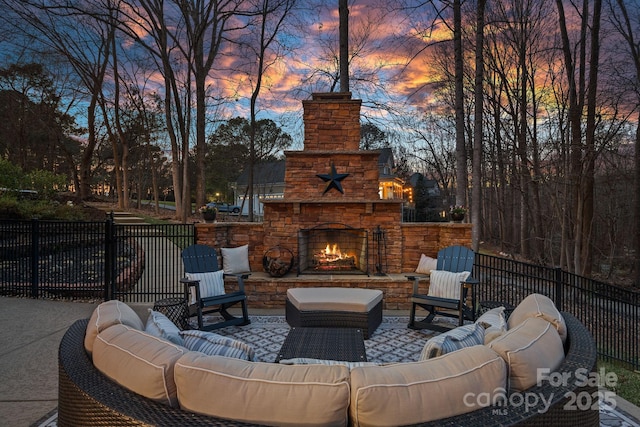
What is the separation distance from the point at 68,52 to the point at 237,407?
1865 centimetres

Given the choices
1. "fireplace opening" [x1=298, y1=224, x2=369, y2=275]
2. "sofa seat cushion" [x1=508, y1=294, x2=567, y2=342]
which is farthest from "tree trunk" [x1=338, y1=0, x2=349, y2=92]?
"sofa seat cushion" [x1=508, y1=294, x2=567, y2=342]

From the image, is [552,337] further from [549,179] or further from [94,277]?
[549,179]

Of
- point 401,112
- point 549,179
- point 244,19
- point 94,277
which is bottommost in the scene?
point 94,277

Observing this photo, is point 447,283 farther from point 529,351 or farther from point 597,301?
point 529,351

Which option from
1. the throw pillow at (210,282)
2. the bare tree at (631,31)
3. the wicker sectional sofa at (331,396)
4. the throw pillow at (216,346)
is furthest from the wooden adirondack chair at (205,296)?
the bare tree at (631,31)

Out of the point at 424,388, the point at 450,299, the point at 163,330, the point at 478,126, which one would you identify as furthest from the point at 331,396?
the point at 478,126

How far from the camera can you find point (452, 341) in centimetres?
215

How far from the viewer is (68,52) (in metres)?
14.9

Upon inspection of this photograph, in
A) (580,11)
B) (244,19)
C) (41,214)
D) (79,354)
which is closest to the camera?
(79,354)

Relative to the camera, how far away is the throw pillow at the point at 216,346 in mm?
2137

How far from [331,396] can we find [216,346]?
3.64 feet

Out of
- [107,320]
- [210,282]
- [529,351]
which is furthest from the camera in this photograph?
[210,282]

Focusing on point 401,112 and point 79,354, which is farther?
point 401,112

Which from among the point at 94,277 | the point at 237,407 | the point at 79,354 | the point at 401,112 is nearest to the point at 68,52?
the point at 94,277
